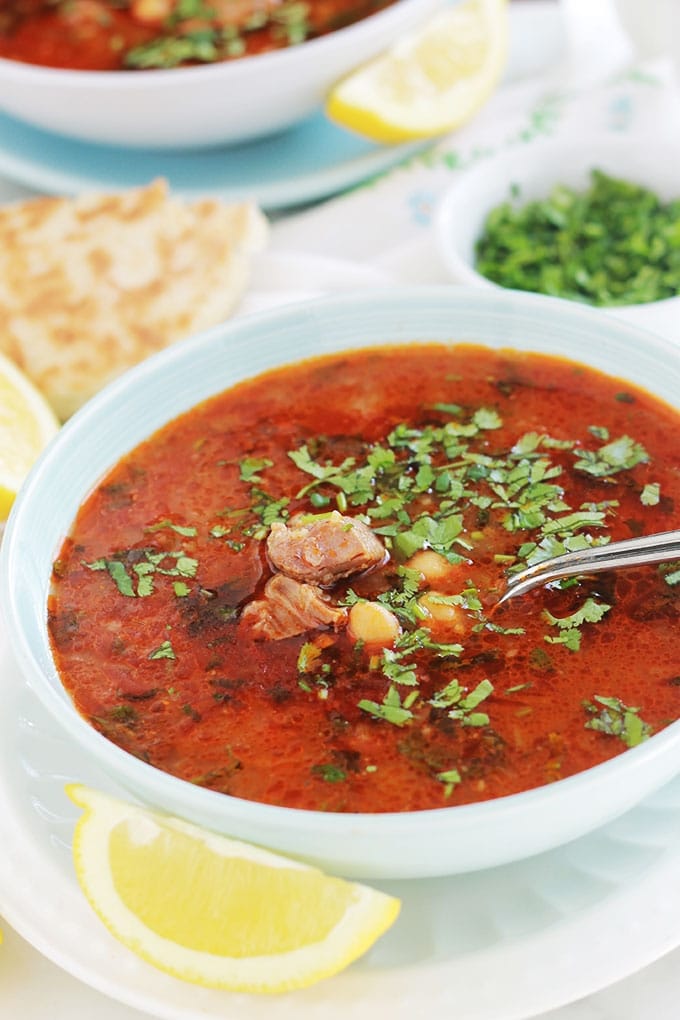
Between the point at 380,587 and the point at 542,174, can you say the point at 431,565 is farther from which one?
the point at 542,174

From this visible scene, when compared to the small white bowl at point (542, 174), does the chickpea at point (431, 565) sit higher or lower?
higher

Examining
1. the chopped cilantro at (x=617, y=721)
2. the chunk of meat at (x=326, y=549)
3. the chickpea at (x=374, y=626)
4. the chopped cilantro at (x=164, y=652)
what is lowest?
the chopped cilantro at (x=164, y=652)

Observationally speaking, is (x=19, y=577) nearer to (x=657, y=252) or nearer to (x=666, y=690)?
(x=666, y=690)

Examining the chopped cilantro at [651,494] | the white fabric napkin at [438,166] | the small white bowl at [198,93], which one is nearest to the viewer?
the chopped cilantro at [651,494]

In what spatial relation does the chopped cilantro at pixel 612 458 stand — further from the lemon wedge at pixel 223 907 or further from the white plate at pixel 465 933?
the lemon wedge at pixel 223 907

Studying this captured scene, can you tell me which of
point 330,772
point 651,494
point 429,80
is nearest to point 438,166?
point 429,80

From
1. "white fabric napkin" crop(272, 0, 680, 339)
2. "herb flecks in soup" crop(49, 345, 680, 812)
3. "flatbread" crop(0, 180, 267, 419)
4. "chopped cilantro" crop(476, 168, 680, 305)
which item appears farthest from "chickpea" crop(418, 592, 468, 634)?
"white fabric napkin" crop(272, 0, 680, 339)

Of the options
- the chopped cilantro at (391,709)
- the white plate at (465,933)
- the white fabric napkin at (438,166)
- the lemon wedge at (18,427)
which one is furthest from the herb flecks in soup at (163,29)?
the white plate at (465,933)
